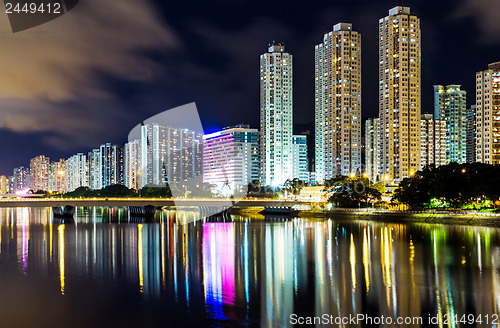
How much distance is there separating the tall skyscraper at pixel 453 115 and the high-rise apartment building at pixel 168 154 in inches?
3068

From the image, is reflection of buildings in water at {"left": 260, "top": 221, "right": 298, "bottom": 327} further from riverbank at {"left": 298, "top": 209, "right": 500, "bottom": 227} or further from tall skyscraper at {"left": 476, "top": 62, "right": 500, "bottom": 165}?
tall skyscraper at {"left": 476, "top": 62, "right": 500, "bottom": 165}

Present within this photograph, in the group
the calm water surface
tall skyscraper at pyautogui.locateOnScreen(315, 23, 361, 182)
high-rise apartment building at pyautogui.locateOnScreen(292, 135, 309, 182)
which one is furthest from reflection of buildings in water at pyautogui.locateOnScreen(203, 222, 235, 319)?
high-rise apartment building at pyautogui.locateOnScreen(292, 135, 309, 182)

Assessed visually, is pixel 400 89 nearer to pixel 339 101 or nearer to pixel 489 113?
pixel 339 101

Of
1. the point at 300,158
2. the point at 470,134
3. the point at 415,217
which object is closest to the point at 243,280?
the point at 415,217

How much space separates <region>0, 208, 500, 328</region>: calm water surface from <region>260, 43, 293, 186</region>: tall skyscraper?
8305cm

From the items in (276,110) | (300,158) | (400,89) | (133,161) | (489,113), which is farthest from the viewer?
(133,161)

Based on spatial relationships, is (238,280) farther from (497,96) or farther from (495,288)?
(497,96)

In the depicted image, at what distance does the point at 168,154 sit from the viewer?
18338cm

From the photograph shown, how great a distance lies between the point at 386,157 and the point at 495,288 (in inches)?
3064

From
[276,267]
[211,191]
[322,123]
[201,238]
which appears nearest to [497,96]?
[322,123]

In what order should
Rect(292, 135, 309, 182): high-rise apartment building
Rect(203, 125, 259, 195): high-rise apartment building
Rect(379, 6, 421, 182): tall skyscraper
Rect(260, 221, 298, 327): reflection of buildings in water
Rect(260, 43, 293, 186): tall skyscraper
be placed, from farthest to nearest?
Rect(203, 125, 259, 195): high-rise apartment building
Rect(292, 135, 309, 182): high-rise apartment building
Rect(260, 43, 293, 186): tall skyscraper
Rect(379, 6, 421, 182): tall skyscraper
Rect(260, 221, 298, 327): reflection of buildings in water

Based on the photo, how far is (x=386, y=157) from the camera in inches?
3782

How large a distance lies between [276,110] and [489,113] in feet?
149

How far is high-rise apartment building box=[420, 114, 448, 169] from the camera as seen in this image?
4818 inches
